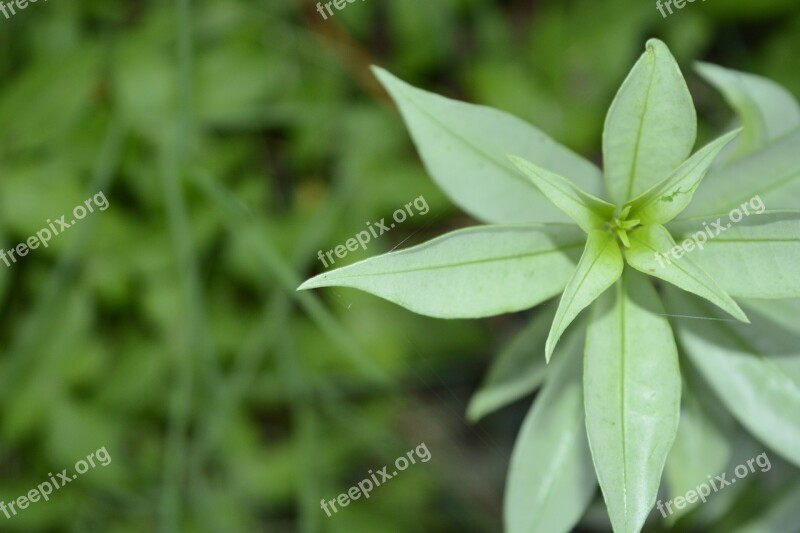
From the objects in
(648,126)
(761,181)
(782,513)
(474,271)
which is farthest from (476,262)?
(782,513)

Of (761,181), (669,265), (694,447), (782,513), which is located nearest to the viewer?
(669,265)

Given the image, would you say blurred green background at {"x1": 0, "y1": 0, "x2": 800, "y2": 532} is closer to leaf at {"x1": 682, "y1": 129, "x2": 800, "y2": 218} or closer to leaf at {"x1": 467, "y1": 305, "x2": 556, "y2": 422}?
leaf at {"x1": 467, "y1": 305, "x2": 556, "y2": 422}

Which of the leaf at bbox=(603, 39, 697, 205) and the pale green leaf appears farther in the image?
the pale green leaf

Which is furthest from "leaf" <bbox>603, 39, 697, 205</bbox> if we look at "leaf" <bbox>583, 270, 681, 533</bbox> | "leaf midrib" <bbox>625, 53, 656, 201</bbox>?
"leaf" <bbox>583, 270, 681, 533</bbox>

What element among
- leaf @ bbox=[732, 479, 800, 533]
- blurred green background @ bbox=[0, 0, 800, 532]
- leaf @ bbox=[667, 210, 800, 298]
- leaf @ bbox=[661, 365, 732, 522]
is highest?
blurred green background @ bbox=[0, 0, 800, 532]

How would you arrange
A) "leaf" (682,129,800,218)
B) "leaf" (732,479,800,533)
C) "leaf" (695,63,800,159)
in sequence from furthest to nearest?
1. "leaf" (732,479,800,533)
2. "leaf" (695,63,800,159)
3. "leaf" (682,129,800,218)

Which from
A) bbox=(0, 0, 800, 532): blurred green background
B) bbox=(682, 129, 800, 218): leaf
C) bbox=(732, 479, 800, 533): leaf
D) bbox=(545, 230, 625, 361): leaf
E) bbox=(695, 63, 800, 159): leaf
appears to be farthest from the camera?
bbox=(0, 0, 800, 532): blurred green background

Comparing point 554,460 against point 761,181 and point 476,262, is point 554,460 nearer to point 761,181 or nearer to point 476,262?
point 476,262
